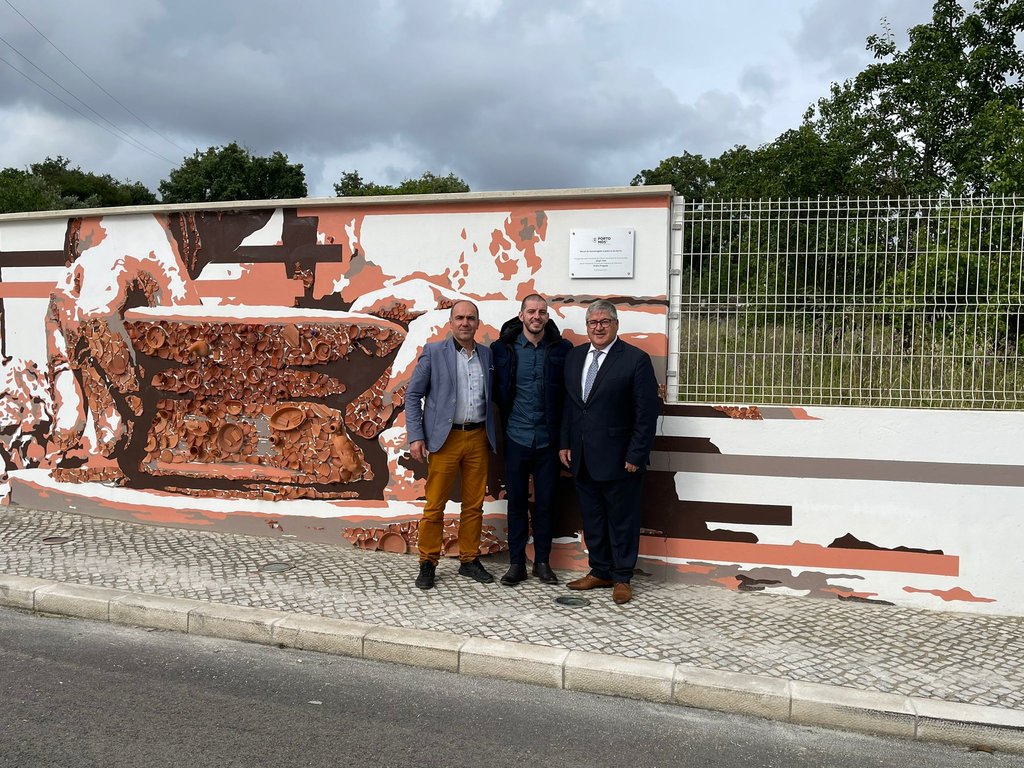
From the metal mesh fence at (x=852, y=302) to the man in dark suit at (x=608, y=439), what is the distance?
0.63 metres

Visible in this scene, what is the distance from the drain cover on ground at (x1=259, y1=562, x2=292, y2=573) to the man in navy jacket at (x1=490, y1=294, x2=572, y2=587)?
1.64 metres

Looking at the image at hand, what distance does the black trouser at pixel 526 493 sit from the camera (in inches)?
232

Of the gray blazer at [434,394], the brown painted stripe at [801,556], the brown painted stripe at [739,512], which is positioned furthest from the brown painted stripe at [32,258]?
the brown painted stripe at [739,512]

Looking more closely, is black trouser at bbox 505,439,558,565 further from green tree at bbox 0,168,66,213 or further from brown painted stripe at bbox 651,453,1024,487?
green tree at bbox 0,168,66,213

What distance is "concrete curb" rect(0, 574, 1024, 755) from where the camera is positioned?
13.3 feet

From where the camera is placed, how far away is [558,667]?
Answer: 4.52 metres

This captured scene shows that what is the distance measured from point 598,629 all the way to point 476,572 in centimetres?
127

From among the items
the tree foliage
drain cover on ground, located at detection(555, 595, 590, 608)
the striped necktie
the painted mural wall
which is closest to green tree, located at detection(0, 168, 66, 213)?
the tree foliage

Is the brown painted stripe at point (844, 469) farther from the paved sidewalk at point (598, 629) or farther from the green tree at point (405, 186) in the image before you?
the green tree at point (405, 186)

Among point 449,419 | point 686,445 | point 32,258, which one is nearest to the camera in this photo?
point 449,419

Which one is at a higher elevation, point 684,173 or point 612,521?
point 684,173

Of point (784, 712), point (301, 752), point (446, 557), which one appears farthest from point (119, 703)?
point (784, 712)

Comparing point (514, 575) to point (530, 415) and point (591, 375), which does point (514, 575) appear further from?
point (591, 375)

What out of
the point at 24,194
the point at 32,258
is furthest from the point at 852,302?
the point at 24,194
